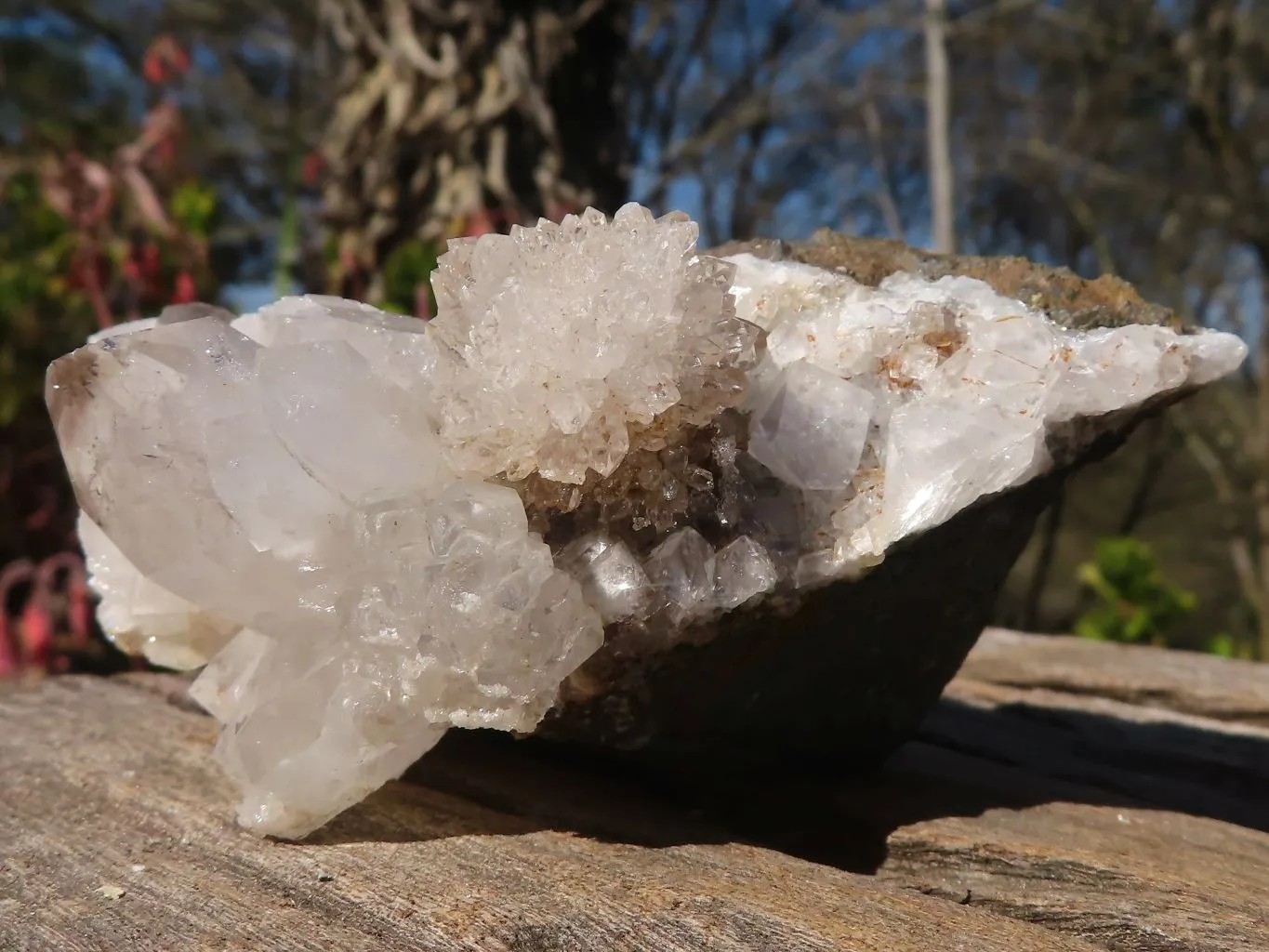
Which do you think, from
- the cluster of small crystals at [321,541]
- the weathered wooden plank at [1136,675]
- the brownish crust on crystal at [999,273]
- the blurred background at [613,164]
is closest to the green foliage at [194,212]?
the blurred background at [613,164]

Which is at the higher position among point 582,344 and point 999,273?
point 999,273

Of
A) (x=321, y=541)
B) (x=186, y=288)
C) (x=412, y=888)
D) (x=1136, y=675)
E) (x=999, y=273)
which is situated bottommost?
(x=412, y=888)

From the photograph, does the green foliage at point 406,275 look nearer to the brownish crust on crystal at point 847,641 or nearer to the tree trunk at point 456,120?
the tree trunk at point 456,120

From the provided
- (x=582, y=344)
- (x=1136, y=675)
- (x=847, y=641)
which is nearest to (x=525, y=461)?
(x=582, y=344)

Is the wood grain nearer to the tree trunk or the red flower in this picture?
the red flower

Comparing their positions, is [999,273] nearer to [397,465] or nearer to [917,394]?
[917,394]

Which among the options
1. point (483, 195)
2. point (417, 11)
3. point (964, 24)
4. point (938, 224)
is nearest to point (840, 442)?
point (483, 195)
